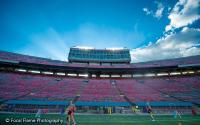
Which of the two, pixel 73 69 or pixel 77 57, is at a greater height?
pixel 77 57

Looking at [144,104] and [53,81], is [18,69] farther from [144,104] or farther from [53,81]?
[144,104]

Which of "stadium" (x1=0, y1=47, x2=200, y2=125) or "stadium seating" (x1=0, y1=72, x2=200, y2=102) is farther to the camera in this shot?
"stadium seating" (x1=0, y1=72, x2=200, y2=102)

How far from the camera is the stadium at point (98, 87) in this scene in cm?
3002

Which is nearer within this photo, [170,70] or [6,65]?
[6,65]

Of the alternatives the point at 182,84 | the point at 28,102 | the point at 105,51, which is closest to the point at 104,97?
the point at 28,102

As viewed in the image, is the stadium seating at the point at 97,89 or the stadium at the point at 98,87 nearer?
the stadium at the point at 98,87

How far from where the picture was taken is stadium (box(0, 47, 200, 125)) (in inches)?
1182

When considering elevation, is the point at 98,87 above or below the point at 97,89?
above

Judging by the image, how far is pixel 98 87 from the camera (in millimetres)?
45125

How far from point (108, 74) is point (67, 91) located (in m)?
21.0

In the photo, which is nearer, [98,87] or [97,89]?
[97,89]

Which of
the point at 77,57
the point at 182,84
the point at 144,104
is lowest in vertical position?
the point at 144,104

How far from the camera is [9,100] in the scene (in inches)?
1202

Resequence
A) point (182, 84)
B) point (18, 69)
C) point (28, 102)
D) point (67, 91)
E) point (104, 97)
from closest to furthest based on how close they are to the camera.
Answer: point (28, 102)
point (104, 97)
point (67, 91)
point (182, 84)
point (18, 69)
